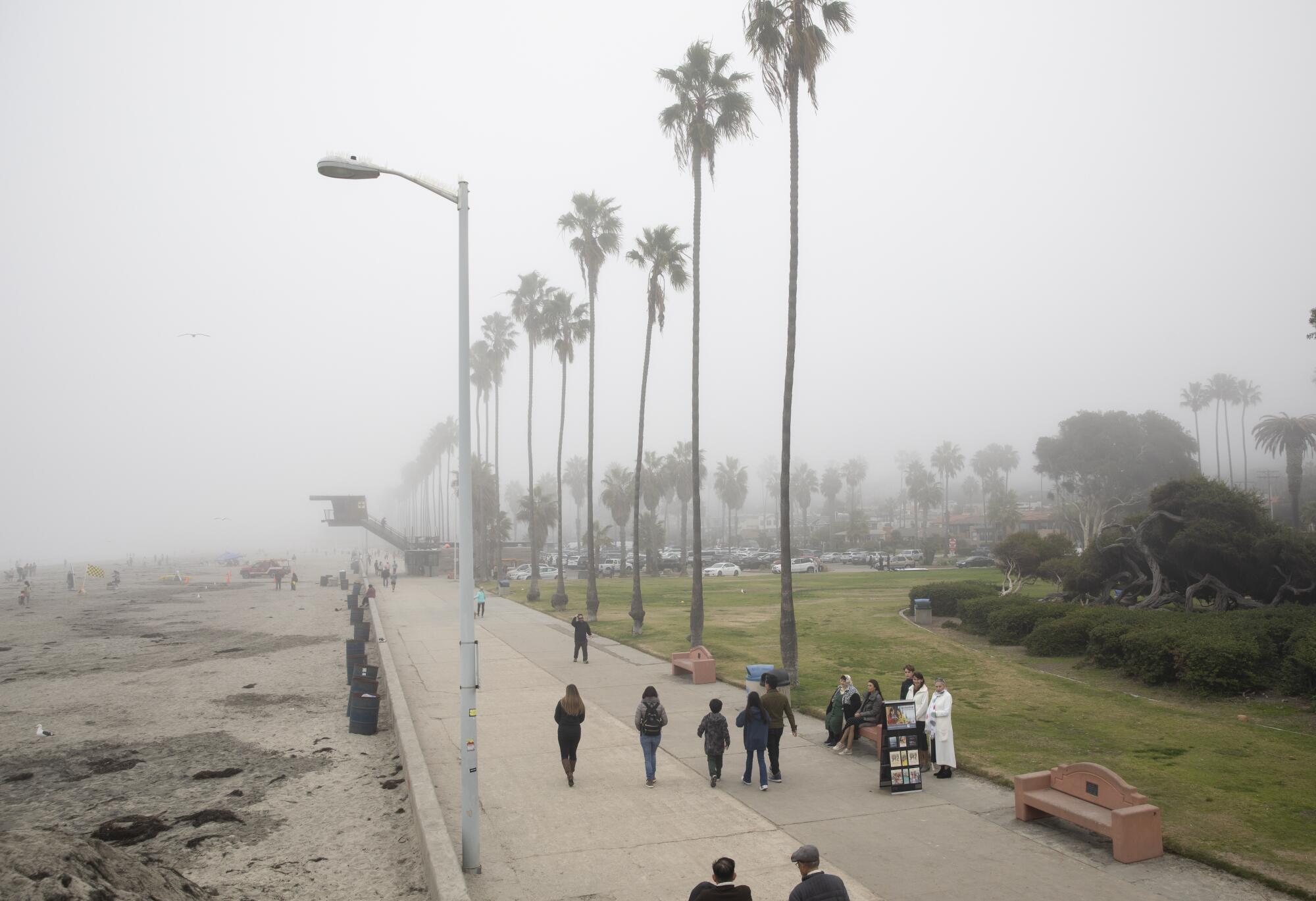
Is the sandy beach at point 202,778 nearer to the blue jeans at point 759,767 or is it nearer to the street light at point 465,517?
the street light at point 465,517

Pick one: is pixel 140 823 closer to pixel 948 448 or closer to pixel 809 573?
pixel 809 573

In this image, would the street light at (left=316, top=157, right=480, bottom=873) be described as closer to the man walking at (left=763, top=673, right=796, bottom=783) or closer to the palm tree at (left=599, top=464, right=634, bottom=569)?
the man walking at (left=763, top=673, right=796, bottom=783)

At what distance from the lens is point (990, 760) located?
13320 millimetres

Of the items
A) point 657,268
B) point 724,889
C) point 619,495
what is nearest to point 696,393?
point 657,268

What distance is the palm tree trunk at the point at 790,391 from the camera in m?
20.0

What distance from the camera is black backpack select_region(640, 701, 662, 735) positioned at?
12.4 metres

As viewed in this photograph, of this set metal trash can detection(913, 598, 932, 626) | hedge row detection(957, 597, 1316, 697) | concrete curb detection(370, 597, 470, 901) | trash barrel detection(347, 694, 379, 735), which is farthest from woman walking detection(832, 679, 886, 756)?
metal trash can detection(913, 598, 932, 626)

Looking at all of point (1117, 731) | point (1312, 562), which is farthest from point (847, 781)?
point (1312, 562)

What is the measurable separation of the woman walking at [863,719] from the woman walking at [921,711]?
2.41 ft

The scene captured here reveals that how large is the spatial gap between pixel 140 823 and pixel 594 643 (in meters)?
18.4

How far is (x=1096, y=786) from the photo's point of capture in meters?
9.94

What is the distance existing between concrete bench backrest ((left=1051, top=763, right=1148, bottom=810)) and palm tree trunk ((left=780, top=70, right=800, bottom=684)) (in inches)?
375

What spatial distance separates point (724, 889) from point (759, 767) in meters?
6.57

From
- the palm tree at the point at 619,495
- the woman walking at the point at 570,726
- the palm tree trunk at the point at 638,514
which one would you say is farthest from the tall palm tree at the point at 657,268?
the palm tree at the point at 619,495
